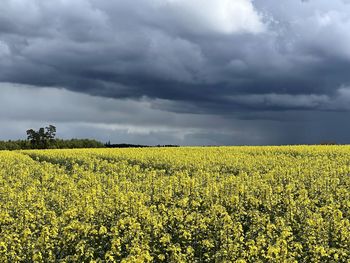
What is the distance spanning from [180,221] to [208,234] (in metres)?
1.40

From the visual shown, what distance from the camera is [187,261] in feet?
40.8

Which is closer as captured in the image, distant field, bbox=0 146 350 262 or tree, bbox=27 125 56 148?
distant field, bbox=0 146 350 262

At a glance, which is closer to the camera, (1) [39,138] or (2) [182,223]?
(2) [182,223]

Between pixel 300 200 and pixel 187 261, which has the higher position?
pixel 300 200

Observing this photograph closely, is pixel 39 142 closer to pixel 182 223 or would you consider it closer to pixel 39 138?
pixel 39 138

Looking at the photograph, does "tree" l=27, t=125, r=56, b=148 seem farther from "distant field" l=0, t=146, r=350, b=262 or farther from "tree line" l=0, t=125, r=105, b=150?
"distant field" l=0, t=146, r=350, b=262

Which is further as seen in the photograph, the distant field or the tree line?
the tree line

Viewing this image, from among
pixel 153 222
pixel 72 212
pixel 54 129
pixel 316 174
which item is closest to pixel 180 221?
pixel 153 222

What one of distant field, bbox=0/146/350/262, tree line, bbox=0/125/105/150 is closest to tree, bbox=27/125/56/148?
tree line, bbox=0/125/105/150

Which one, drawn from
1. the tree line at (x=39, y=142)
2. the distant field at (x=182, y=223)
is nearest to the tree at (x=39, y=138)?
the tree line at (x=39, y=142)

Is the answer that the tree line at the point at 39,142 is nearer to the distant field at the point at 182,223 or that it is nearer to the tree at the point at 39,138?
the tree at the point at 39,138

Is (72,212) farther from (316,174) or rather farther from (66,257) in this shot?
(316,174)

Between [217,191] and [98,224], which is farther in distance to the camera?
[217,191]

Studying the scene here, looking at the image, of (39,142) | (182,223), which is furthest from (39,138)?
(182,223)
